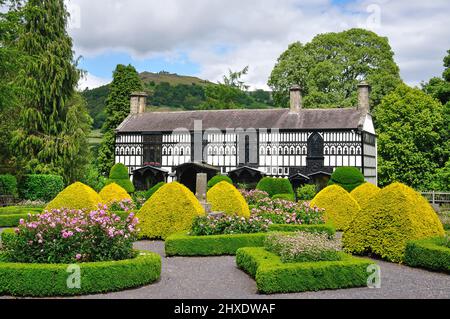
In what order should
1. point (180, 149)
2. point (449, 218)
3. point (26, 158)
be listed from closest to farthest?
point (449, 218)
point (26, 158)
point (180, 149)

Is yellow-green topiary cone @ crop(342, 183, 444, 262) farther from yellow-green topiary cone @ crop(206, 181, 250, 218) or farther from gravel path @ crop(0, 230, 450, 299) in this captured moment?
yellow-green topiary cone @ crop(206, 181, 250, 218)

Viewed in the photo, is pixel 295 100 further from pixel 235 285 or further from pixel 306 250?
pixel 235 285

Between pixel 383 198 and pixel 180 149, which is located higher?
pixel 180 149

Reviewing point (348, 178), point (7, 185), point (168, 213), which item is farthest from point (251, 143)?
point (168, 213)

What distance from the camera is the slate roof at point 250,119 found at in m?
38.5

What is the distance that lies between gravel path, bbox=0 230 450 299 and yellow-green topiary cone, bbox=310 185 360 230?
7306 millimetres

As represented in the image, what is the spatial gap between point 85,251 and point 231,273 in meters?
3.46

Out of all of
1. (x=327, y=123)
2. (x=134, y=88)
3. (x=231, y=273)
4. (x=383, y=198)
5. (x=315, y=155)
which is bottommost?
(x=231, y=273)

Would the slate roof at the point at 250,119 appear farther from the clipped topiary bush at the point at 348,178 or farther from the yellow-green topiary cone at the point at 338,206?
the yellow-green topiary cone at the point at 338,206

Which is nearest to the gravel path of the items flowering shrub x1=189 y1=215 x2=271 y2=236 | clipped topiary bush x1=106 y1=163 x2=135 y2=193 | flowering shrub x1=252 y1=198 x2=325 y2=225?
flowering shrub x1=189 y1=215 x2=271 y2=236
